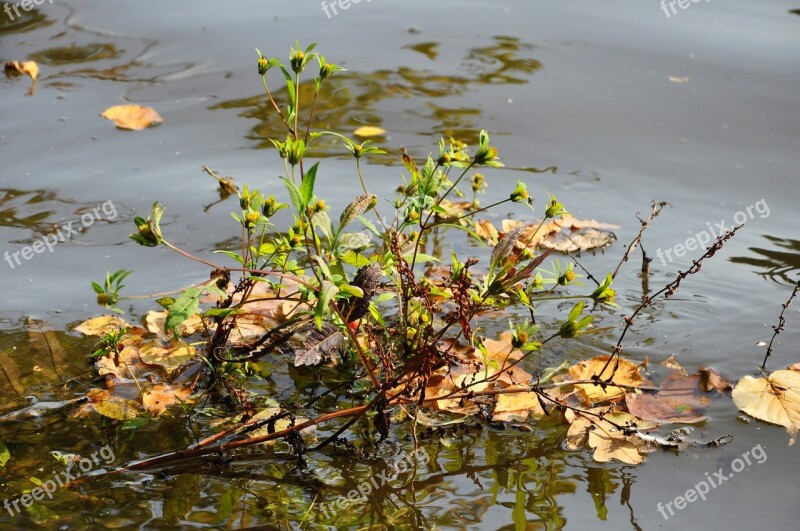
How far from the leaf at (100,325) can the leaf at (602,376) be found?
158 centimetres

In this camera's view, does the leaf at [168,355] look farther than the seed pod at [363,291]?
Yes

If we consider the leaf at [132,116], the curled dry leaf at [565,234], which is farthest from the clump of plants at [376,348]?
the leaf at [132,116]

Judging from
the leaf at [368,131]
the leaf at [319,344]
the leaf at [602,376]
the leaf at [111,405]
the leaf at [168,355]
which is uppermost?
the leaf at [319,344]

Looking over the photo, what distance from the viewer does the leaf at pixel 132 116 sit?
499 centimetres

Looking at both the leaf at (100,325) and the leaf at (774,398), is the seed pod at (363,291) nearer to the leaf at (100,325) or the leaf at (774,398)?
the leaf at (100,325)

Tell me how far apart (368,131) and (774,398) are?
2742mm

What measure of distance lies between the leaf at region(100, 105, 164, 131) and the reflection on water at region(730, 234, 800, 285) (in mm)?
3179

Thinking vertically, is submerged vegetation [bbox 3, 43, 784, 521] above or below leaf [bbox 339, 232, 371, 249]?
below

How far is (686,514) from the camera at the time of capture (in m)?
2.38

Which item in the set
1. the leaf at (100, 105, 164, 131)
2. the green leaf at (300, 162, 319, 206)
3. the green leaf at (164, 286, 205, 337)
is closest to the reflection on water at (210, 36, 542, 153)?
the leaf at (100, 105, 164, 131)

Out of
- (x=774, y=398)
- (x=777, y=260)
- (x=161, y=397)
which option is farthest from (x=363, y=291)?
(x=777, y=260)

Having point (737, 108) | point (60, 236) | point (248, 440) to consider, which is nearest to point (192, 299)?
point (248, 440)

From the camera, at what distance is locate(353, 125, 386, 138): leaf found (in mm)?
4855

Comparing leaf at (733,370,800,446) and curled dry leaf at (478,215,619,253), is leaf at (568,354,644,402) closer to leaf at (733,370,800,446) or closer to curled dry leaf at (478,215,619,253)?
leaf at (733,370,800,446)
